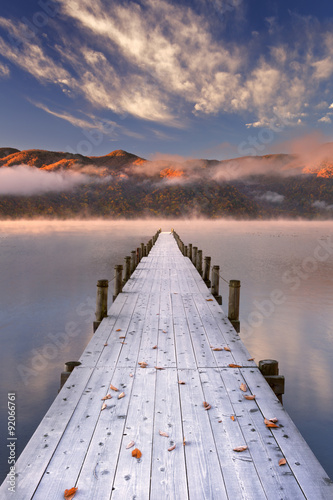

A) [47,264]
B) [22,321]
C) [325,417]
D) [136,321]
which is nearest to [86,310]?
[22,321]

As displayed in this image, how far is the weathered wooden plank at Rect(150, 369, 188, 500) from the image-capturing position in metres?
2.69

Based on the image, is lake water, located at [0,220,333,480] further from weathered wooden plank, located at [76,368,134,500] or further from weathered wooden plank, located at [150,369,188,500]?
weathered wooden plank, located at [150,369,188,500]

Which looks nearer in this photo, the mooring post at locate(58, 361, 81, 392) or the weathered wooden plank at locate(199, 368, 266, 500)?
the weathered wooden plank at locate(199, 368, 266, 500)

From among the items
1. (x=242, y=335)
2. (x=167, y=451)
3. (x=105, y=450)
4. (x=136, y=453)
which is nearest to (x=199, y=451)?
(x=167, y=451)

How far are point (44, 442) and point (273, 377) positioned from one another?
327 centimetres

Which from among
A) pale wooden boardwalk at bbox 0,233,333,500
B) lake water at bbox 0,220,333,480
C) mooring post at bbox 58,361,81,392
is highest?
pale wooden boardwalk at bbox 0,233,333,500

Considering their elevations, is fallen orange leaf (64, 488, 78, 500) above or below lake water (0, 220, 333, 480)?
above

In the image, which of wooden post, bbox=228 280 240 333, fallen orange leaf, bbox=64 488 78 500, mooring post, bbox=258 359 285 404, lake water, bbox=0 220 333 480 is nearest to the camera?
fallen orange leaf, bbox=64 488 78 500

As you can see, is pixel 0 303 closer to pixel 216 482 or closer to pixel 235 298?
pixel 235 298

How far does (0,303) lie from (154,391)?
17.8 m

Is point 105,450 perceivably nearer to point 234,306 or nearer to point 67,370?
point 67,370

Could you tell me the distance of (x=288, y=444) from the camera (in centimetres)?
327

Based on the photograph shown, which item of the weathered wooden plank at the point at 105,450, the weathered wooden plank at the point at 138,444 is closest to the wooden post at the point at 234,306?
the weathered wooden plank at the point at 138,444

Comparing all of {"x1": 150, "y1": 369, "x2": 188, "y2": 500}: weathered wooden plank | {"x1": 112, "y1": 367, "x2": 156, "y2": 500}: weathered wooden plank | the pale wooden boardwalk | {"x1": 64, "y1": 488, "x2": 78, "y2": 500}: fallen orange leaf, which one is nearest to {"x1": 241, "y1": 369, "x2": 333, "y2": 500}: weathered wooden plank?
the pale wooden boardwalk
